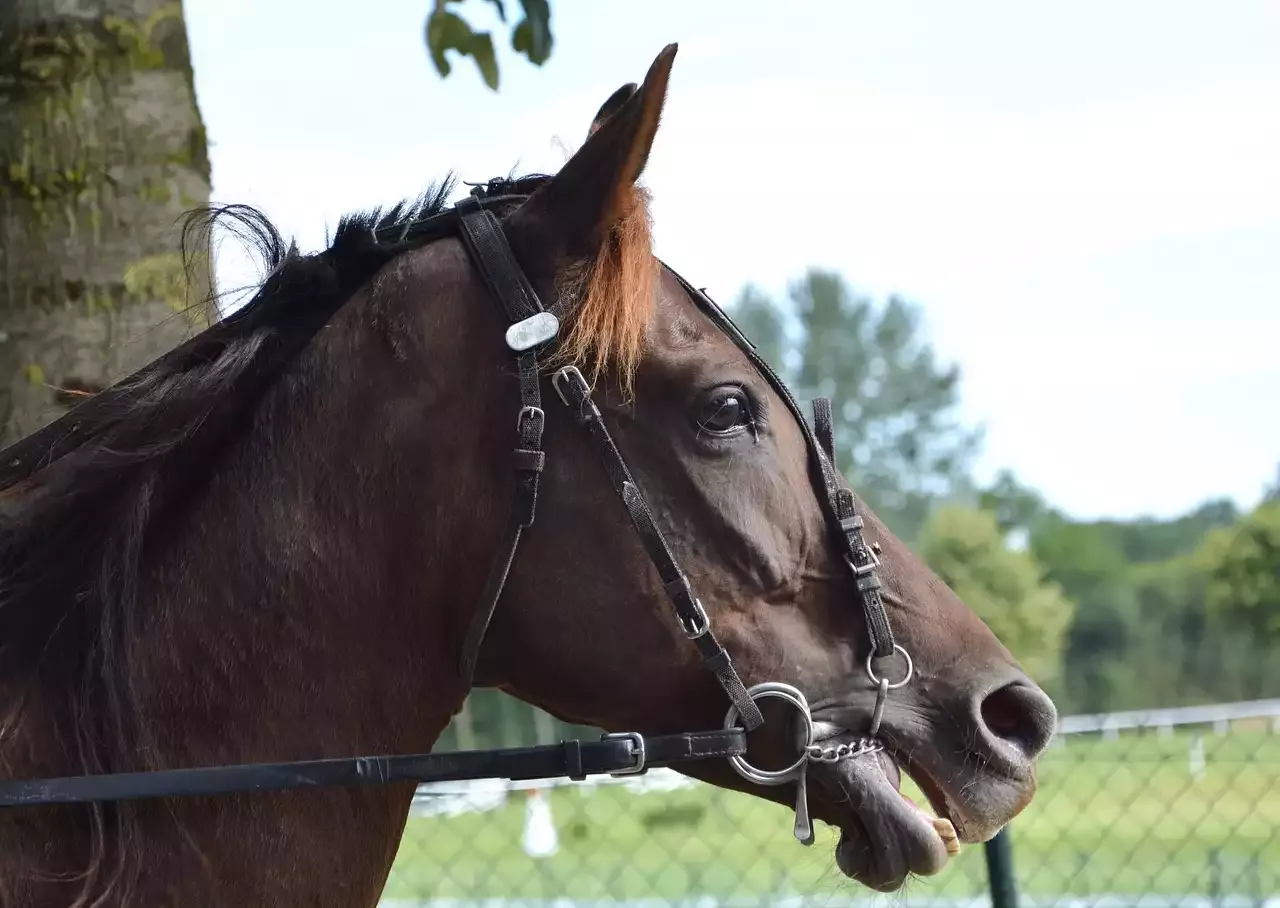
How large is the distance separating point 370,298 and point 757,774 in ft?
3.13

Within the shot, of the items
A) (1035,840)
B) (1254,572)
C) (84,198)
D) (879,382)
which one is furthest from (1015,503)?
(84,198)

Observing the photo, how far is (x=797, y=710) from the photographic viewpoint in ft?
6.19

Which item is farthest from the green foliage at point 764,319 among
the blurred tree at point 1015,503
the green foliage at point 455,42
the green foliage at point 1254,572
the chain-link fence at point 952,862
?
the green foliage at point 455,42

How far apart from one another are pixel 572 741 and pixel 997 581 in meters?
35.9

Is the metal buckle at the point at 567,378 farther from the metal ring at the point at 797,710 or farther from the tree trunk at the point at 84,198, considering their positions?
the tree trunk at the point at 84,198

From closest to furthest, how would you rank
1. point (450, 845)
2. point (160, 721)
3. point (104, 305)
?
point (160, 721), point (104, 305), point (450, 845)

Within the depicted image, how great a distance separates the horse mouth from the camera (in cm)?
185

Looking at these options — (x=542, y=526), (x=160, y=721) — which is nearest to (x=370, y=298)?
(x=542, y=526)

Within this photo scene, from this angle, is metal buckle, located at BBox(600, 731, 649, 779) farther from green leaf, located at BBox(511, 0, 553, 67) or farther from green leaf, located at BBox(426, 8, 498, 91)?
green leaf, located at BBox(426, 8, 498, 91)

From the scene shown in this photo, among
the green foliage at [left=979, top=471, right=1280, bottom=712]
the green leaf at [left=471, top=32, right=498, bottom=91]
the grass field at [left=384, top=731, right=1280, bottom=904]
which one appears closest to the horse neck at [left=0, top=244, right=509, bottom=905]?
the grass field at [left=384, top=731, right=1280, bottom=904]

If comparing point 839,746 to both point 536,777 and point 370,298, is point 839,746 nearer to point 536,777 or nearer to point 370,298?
point 536,777

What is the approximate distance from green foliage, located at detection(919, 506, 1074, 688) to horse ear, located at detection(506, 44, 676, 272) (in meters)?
33.2

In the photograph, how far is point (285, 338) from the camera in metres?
2.00

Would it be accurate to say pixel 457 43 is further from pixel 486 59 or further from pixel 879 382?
pixel 879 382
